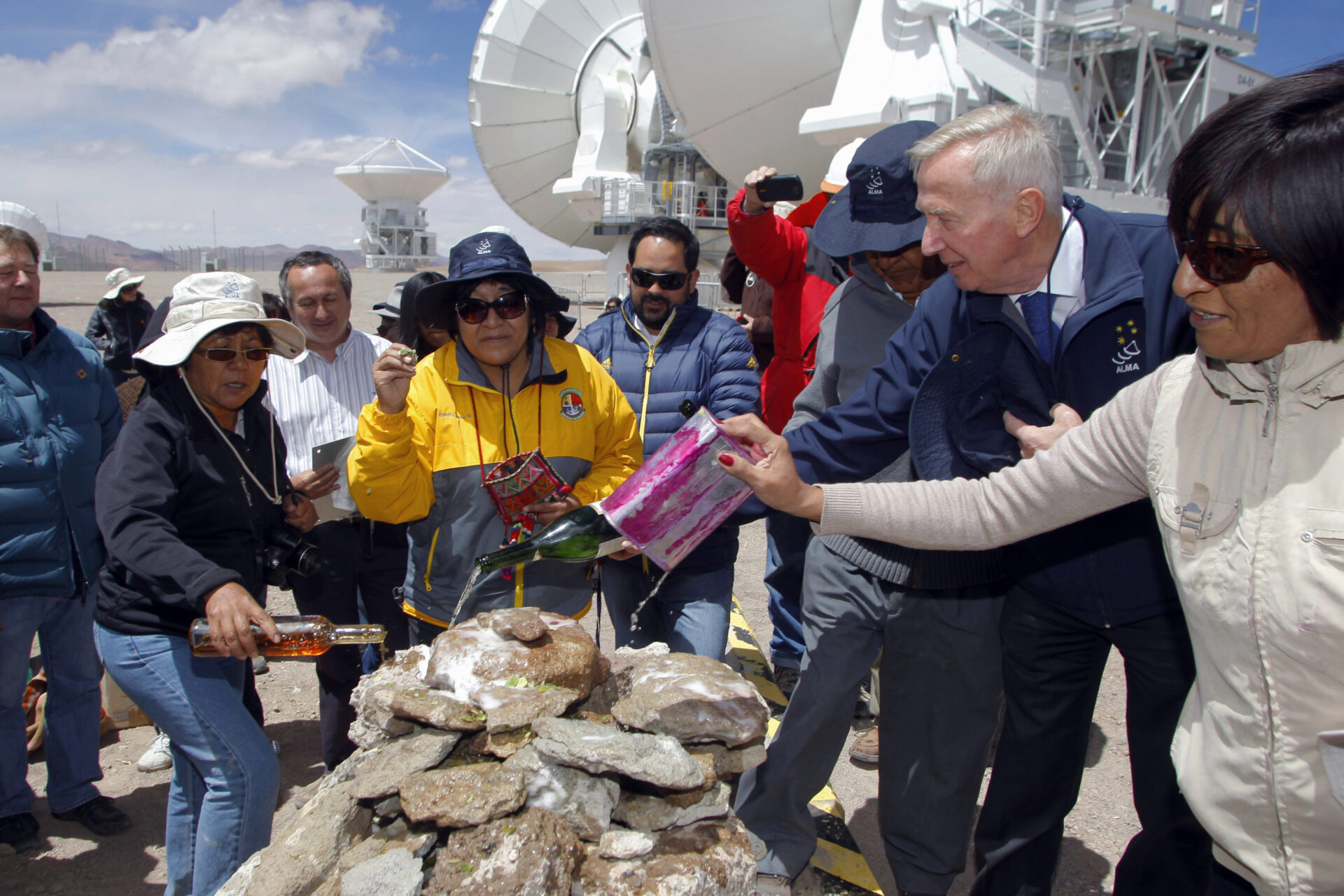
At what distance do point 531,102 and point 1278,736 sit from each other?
29603 millimetres

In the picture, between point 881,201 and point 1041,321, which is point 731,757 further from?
point 881,201

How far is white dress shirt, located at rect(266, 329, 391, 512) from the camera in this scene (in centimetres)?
367

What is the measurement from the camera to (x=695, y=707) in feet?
6.57

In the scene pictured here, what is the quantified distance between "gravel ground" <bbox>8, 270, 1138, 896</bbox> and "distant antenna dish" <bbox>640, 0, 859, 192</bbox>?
11.8 metres

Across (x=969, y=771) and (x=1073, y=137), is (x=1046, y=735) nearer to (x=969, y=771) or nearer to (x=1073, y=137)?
(x=969, y=771)

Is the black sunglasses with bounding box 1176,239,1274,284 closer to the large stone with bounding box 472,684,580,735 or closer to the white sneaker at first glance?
the large stone with bounding box 472,684,580,735

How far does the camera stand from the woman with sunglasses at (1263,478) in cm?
126

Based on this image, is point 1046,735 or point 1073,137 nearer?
point 1046,735

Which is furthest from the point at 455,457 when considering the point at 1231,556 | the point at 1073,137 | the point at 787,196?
the point at 1073,137

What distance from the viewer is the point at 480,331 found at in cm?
271

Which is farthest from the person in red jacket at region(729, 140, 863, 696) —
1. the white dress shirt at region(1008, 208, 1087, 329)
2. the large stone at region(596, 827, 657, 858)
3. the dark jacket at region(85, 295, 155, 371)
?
the dark jacket at region(85, 295, 155, 371)

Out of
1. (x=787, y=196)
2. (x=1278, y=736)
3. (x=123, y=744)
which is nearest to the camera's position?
(x=1278, y=736)


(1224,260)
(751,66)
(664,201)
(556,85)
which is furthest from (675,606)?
(556,85)

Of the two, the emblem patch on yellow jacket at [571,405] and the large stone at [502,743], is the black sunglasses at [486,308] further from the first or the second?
the large stone at [502,743]
